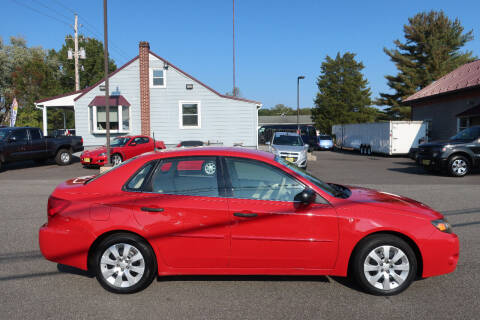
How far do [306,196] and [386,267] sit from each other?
1111 mm

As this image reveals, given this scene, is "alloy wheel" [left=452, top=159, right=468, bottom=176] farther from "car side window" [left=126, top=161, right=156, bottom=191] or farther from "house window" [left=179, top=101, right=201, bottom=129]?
"house window" [left=179, top=101, right=201, bottom=129]

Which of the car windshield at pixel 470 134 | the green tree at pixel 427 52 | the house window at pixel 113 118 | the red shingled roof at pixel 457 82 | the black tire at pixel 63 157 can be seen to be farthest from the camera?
the green tree at pixel 427 52

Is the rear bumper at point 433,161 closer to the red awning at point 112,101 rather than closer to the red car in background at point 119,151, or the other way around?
the red car in background at point 119,151

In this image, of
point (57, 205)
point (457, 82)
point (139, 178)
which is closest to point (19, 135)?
point (57, 205)

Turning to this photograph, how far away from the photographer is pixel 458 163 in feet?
45.8

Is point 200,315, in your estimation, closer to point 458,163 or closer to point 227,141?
point 458,163

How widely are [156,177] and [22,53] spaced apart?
177 feet

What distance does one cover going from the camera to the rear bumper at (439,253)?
3918mm

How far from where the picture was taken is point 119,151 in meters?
17.2

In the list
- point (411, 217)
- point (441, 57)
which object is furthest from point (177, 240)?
point (441, 57)

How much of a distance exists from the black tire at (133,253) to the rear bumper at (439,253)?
2.79 meters

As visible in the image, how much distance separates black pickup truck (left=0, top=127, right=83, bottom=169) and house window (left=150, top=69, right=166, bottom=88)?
5651 millimetres

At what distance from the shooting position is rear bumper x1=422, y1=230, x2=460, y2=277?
154 inches

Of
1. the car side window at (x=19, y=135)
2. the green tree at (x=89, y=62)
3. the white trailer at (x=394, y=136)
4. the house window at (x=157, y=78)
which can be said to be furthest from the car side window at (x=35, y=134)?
the green tree at (x=89, y=62)
